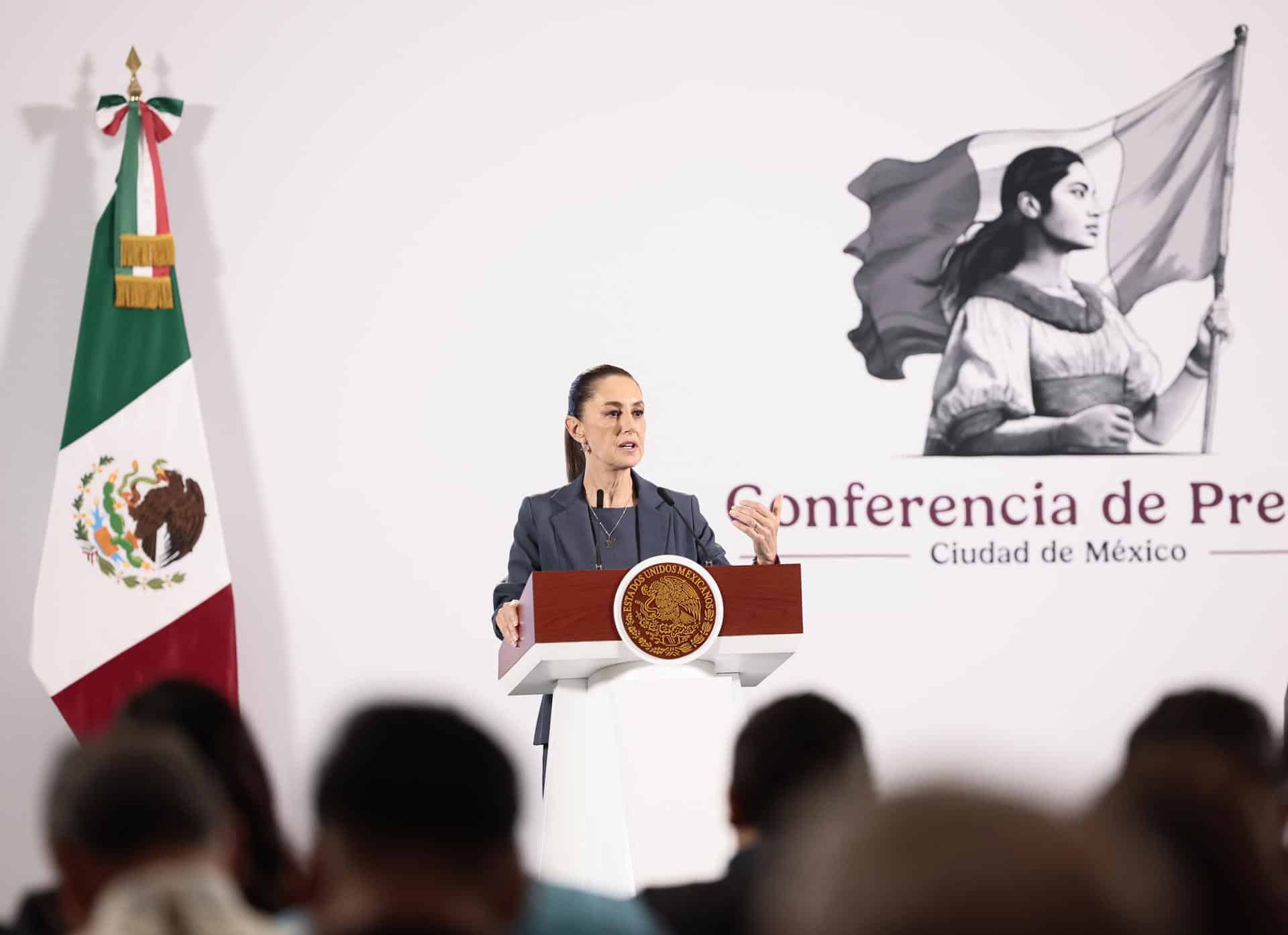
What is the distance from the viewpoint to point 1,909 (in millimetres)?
5898

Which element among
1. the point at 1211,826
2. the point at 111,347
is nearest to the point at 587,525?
the point at 111,347

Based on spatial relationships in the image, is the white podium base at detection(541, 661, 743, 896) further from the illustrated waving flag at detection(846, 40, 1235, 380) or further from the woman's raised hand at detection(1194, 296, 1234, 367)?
the woman's raised hand at detection(1194, 296, 1234, 367)

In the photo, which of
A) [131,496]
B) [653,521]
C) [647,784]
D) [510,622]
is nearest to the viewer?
[647,784]

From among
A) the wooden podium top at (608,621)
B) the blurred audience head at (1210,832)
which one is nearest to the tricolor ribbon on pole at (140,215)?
the wooden podium top at (608,621)

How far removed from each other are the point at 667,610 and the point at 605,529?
0.76 meters

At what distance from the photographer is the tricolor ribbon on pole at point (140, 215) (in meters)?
5.84

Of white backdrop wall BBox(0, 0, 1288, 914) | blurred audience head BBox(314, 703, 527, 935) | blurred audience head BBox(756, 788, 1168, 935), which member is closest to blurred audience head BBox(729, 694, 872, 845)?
blurred audience head BBox(314, 703, 527, 935)

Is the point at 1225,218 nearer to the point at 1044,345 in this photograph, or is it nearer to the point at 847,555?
the point at 1044,345

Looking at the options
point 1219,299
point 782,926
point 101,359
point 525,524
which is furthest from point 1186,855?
point 1219,299

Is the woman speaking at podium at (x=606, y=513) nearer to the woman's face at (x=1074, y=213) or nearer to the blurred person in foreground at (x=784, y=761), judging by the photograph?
the blurred person in foreground at (x=784, y=761)

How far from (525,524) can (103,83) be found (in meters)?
2.85

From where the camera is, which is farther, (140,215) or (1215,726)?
(140,215)

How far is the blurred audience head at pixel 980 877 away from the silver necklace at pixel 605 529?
12.3ft

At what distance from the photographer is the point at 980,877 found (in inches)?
26.8
